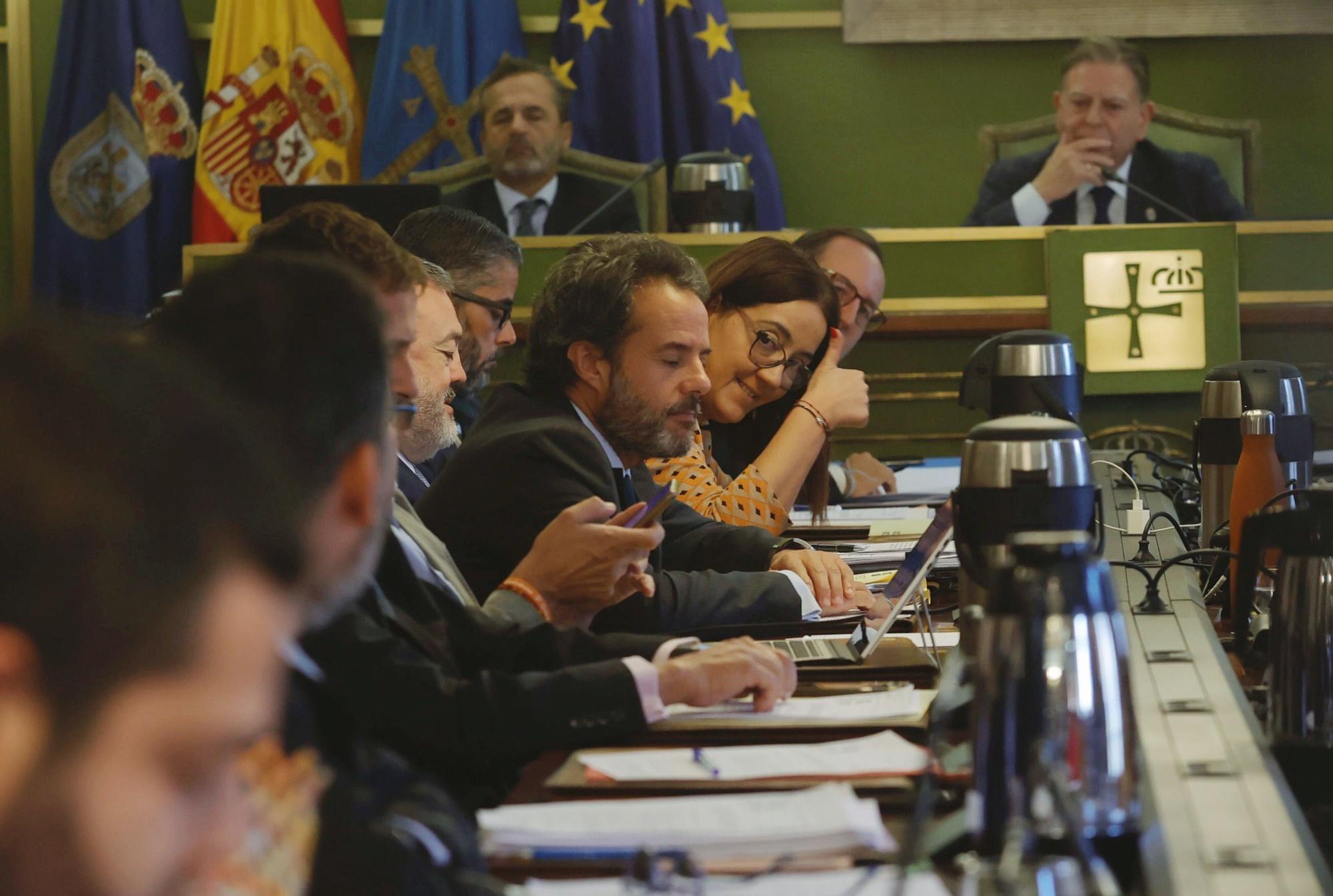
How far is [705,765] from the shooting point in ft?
4.58

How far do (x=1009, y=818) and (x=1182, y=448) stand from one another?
170 inches

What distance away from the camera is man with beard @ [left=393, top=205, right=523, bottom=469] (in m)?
3.66

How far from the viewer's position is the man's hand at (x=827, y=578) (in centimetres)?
243

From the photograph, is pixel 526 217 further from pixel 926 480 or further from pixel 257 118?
pixel 926 480

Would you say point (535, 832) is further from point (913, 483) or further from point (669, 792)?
point (913, 483)

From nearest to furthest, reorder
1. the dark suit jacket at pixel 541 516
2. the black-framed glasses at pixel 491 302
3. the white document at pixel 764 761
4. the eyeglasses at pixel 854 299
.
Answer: the white document at pixel 764 761
the dark suit jacket at pixel 541 516
the black-framed glasses at pixel 491 302
the eyeglasses at pixel 854 299

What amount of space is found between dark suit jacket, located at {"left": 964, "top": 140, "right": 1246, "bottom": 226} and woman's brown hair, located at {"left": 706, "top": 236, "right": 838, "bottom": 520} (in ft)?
7.85

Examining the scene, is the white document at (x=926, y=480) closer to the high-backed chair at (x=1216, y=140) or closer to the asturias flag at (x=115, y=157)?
the high-backed chair at (x=1216, y=140)

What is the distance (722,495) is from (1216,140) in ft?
13.2

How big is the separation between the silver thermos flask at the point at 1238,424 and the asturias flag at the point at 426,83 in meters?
4.02

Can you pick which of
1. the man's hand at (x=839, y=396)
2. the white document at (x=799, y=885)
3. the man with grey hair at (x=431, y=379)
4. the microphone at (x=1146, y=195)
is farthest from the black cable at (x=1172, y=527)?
the microphone at (x=1146, y=195)

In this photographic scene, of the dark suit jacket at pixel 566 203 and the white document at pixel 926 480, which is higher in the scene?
the dark suit jacket at pixel 566 203

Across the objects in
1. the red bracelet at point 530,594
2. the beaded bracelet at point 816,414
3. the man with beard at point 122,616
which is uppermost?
the man with beard at point 122,616

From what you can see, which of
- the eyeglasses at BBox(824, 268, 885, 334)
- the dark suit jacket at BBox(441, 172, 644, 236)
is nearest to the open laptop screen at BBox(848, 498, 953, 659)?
the eyeglasses at BBox(824, 268, 885, 334)
